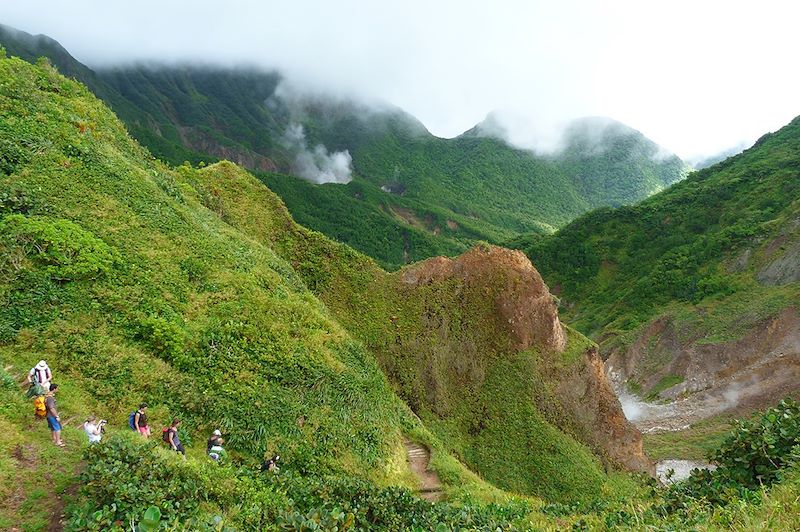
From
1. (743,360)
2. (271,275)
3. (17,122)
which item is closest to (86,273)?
(271,275)

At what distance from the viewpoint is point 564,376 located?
27.8 metres

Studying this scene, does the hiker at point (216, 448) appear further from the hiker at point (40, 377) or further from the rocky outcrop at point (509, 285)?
the rocky outcrop at point (509, 285)

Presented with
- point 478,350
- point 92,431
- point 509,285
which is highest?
point 509,285

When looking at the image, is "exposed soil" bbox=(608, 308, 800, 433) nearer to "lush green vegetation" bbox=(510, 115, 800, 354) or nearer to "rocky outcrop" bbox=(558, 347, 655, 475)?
"lush green vegetation" bbox=(510, 115, 800, 354)

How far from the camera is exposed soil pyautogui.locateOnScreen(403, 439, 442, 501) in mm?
16031

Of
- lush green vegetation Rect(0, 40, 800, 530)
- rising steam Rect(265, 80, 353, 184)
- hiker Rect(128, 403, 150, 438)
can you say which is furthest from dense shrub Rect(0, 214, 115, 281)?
rising steam Rect(265, 80, 353, 184)

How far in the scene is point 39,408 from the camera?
9766mm

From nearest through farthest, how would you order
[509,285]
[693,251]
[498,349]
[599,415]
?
[498,349] → [599,415] → [509,285] → [693,251]

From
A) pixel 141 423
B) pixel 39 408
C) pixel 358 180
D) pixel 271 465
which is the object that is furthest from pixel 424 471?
pixel 358 180

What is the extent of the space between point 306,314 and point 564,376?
1751cm

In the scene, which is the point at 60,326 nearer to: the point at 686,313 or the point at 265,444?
the point at 265,444

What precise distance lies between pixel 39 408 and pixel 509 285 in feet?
80.0

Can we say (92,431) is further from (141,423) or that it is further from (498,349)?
(498,349)

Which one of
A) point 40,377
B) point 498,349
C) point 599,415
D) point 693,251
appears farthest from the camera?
point 693,251
